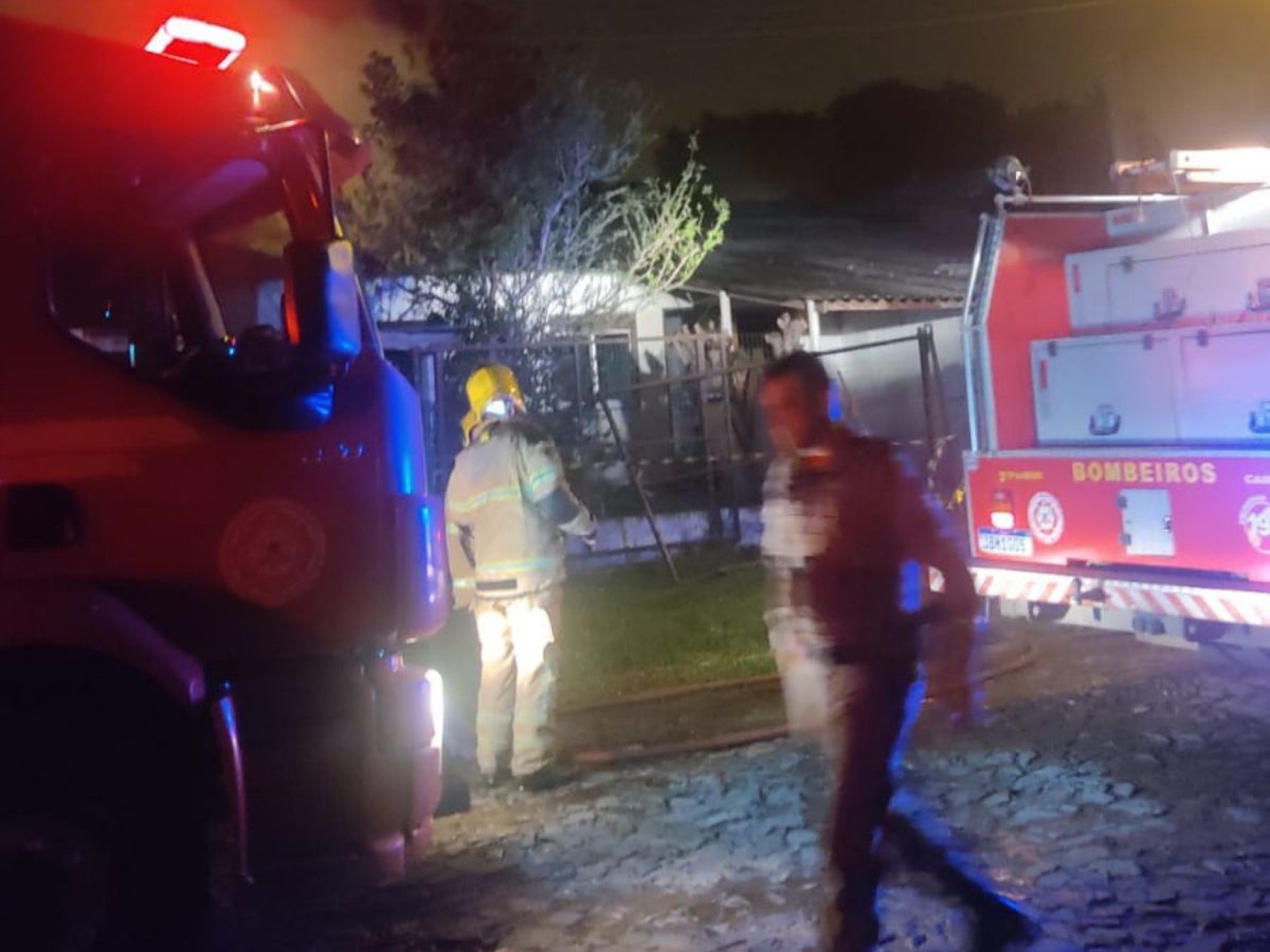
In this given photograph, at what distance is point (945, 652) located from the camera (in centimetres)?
390

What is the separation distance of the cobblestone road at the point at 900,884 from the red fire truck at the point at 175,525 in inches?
42.9

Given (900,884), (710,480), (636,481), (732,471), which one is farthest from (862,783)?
(732,471)

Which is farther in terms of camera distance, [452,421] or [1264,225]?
[452,421]

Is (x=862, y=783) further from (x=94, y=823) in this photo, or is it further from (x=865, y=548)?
(x=94, y=823)

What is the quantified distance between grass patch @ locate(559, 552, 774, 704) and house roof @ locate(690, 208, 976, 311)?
413cm

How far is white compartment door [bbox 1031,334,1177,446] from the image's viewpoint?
696 centimetres

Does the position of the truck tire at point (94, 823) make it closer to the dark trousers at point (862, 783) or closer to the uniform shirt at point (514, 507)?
the dark trousers at point (862, 783)

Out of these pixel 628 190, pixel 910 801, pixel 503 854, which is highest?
pixel 628 190

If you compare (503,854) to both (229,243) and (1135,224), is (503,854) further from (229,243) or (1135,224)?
(1135,224)

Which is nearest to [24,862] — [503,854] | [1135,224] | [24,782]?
[24,782]

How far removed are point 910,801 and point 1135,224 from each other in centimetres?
445

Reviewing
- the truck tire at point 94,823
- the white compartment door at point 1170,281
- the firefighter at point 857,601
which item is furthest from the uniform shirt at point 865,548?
the white compartment door at point 1170,281

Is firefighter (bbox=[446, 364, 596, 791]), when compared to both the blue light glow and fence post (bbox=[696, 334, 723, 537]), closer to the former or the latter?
the blue light glow

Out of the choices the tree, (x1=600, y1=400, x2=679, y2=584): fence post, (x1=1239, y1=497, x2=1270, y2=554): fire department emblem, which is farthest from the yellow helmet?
the tree
